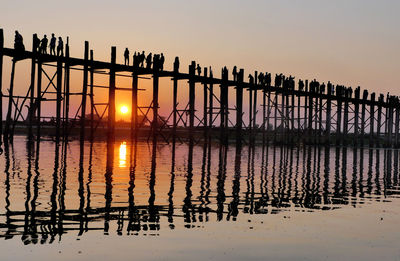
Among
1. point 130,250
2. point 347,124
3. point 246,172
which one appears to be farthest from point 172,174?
point 347,124

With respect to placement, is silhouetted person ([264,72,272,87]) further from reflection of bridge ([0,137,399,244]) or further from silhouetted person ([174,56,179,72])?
reflection of bridge ([0,137,399,244])

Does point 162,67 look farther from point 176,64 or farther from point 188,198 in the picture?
point 188,198

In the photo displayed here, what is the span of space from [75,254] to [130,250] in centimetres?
55

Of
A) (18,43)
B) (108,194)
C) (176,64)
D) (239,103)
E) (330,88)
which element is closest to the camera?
(108,194)

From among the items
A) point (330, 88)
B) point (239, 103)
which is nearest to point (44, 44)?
point (239, 103)

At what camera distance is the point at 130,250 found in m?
6.24

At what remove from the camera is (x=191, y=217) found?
835 cm

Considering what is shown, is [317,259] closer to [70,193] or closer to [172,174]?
[70,193]

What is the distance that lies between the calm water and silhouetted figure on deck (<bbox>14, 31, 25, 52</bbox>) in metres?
11.6

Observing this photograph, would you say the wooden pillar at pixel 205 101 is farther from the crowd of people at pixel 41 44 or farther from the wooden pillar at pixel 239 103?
the crowd of people at pixel 41 44

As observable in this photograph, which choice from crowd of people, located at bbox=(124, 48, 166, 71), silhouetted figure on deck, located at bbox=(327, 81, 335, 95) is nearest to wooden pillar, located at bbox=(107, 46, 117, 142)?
crowd of people, located at bbox=(124, 48, 166, 71)

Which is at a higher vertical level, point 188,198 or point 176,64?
point 176,64

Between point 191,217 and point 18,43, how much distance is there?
1892 centimetres

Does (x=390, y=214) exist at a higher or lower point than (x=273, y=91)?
lower
